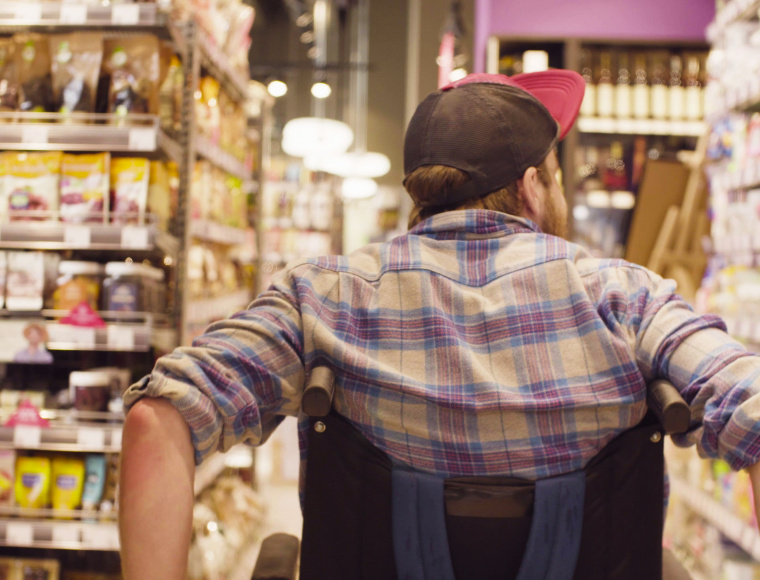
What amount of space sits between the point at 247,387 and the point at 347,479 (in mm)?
189

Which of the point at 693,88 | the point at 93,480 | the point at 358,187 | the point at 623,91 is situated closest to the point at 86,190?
the point at 93,480

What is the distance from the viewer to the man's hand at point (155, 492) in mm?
869

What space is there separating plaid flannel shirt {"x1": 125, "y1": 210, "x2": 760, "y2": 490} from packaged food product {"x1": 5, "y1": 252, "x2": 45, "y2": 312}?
1.32 meters

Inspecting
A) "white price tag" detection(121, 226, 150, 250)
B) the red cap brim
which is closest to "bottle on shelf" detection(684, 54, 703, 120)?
the red cap brim

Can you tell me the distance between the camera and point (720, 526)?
265 centimetres

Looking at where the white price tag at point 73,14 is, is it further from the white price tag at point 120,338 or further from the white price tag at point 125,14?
the white price tag at point 120,338

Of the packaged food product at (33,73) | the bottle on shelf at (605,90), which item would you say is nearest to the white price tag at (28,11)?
the packaged food product at (33,73)

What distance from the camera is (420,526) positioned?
0.94 meters

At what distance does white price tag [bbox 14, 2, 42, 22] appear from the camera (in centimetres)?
204

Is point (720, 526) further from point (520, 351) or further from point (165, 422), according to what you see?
point (165, 422)

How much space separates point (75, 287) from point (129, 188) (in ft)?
1.11

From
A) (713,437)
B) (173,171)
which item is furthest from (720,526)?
(173,171)

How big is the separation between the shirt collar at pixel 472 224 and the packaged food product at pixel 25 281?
1.44 meters

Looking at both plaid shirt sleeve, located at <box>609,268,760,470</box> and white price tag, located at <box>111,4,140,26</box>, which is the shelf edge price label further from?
plaid shirt sleeve, located at <box>609,268,760,470</box>
